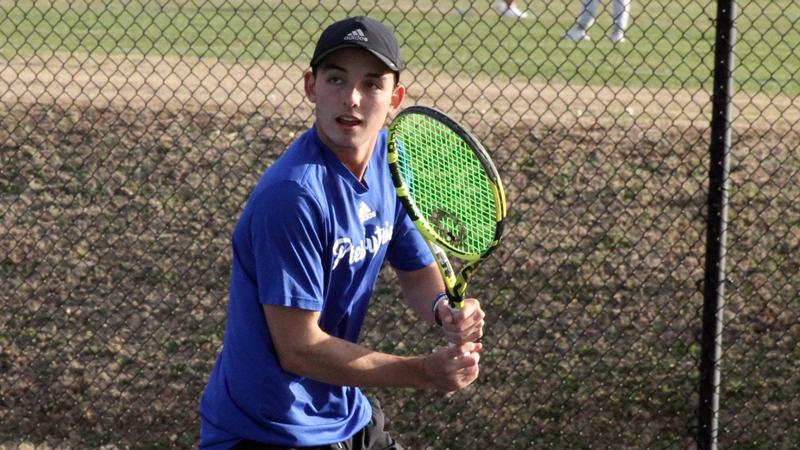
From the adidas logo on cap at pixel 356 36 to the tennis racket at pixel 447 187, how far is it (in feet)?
1.06

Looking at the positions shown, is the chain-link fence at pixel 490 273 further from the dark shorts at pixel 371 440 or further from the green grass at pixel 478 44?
the dark shorts at pixel 371 440

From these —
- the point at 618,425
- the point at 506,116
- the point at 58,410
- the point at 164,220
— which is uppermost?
the point at 506,116

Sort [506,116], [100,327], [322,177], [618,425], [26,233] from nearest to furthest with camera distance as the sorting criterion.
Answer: [322,177], [618,425], [100,327], [26,233], [506,116]

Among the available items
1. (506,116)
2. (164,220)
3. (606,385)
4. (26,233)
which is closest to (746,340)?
(606,385)

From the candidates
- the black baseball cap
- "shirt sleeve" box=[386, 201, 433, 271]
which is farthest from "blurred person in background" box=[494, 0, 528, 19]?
the black baseball cap

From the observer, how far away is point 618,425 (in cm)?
691

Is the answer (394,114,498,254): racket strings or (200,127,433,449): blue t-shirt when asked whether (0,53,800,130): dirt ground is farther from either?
(200,127,433,449): blue t-shirt

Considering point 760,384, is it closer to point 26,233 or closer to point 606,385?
point 606,385

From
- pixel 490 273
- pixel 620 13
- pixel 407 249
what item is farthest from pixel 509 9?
pixel 407 249

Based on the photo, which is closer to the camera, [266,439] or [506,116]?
[266,439]

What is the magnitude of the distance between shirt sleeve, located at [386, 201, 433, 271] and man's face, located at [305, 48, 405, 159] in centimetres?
47

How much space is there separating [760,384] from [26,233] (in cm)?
431

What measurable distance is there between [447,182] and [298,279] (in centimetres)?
64

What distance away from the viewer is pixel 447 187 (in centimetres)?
371
